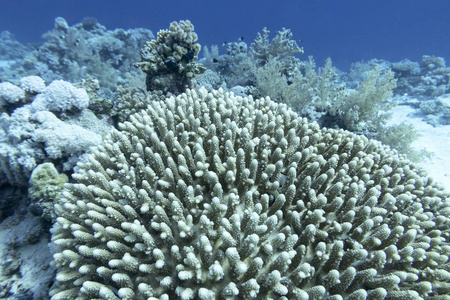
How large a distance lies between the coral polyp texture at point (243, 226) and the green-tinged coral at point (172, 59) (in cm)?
447

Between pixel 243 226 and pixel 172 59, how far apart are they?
610cm

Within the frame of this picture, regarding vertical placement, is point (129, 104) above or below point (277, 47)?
below

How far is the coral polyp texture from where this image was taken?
6.82 feet

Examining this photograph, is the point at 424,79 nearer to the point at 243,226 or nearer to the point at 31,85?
the point at 243,226

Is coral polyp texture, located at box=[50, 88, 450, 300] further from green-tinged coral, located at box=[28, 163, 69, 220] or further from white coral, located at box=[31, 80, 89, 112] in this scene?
white coral, located at box=[31, 80, 89, 112]

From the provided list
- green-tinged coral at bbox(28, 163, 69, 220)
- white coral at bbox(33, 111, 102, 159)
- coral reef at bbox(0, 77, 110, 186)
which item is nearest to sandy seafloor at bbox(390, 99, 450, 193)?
white coral at bbox(33, 111, 102, 159)

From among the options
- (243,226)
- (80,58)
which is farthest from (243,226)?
(80,58)

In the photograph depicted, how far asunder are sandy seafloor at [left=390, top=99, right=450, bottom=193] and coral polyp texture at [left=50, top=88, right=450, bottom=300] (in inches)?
141

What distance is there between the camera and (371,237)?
7.85 feet

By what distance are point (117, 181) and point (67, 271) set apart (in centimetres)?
101

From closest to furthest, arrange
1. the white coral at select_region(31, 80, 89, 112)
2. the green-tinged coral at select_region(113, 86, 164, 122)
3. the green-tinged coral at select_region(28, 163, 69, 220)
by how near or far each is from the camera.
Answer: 1. the green-tinged coral at select_region(28, 163, 69, 220)
2. the white coral at select_region(31, 80, 89, 112)
3. the green-tinged coral at select_region(113, 86, 164, 122)

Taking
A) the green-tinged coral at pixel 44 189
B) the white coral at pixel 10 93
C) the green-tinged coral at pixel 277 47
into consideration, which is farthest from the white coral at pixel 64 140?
the green-tinged coral at pixel 277 47

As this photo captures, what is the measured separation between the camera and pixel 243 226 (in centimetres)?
237

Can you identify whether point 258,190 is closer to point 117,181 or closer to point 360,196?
point 360,196
